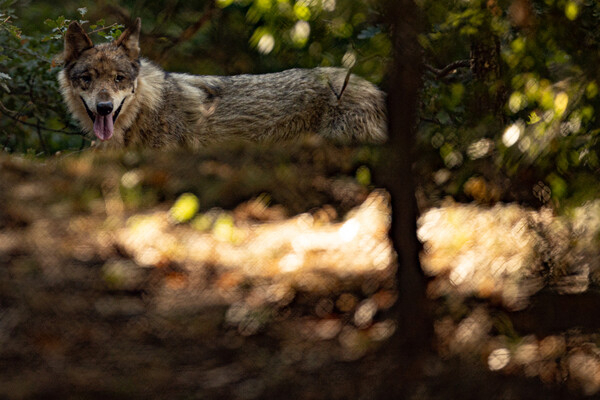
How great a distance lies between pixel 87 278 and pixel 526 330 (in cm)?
197

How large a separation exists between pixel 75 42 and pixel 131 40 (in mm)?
419

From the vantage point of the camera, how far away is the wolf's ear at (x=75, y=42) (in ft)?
15.7

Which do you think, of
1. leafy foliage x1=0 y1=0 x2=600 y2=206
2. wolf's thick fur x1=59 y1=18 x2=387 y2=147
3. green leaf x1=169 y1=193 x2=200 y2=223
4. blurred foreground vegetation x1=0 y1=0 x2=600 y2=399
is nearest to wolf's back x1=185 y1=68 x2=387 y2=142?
wolf's thick fur x1=59 y1=18 x2=387 y2=147

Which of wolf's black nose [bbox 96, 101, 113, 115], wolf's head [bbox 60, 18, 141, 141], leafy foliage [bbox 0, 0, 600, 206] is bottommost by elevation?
wolf's black nose [bbox 96, 101, 113, 115]

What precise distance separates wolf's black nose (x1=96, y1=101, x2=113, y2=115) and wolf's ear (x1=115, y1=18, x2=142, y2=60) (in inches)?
20.5

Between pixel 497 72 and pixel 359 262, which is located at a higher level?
pixel 497 72

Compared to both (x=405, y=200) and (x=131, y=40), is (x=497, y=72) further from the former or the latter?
(x=131, y=40)

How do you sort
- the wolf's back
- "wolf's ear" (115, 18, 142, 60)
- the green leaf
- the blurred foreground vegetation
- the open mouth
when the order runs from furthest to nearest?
the wolf's back, "wolf's ear" (115, 18, 142, 60), the open mouth, the green leaf, the blurred foreground vegetation

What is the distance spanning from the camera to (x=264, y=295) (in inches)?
113

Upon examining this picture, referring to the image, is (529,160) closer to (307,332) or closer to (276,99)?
(307,332)

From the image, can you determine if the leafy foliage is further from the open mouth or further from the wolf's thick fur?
the open mouth

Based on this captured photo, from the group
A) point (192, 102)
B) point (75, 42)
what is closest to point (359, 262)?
point (192, 102)

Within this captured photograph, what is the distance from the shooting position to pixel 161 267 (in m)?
3.19

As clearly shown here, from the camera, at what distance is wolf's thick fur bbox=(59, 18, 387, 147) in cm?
491
